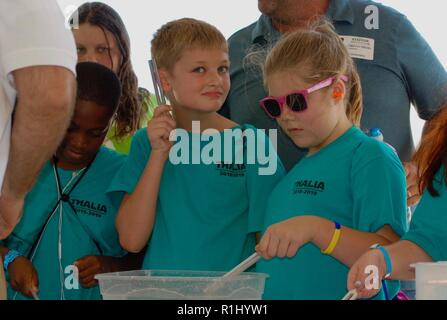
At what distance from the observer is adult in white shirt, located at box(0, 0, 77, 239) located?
4.88ft

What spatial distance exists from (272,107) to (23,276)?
0.80m

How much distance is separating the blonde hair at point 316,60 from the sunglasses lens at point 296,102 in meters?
0.07

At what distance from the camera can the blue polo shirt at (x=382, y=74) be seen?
2.74 meters

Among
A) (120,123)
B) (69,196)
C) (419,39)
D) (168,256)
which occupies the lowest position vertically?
(168,256)

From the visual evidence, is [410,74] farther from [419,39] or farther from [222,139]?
[222,139]

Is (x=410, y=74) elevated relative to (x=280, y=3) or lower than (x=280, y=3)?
lower

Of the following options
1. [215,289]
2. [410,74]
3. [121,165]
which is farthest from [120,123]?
[215,289]

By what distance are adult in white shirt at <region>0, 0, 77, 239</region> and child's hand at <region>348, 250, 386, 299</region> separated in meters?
0.59

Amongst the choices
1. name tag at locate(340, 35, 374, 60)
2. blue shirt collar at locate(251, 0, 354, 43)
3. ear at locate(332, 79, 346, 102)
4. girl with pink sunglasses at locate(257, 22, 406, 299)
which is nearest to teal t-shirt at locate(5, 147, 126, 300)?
girl with pink sunglasses at locate(257, 22, 406, 299)

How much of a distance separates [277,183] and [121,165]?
20.1 inches

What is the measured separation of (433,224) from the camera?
1831 millimetres

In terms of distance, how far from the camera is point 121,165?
2545mm

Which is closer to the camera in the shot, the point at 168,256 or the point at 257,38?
the point at 168,256

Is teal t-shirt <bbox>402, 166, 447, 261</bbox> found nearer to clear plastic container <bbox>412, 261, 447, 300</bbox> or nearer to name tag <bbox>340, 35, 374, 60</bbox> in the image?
clear plastic container <bbox>412, 261, 447, 300</bbox>
